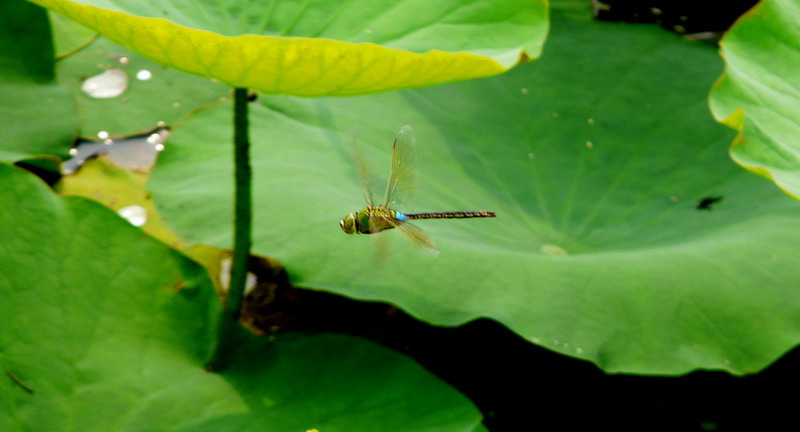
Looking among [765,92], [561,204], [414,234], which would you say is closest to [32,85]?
[414,234]

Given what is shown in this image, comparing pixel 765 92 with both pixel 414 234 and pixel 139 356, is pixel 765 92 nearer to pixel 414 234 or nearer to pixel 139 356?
pixel 414 234

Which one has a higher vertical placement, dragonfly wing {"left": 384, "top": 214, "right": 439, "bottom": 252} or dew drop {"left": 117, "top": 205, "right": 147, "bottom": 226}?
dragonfly wing {"left": 384, "top": 214, "right": 439, "bottom": 252}

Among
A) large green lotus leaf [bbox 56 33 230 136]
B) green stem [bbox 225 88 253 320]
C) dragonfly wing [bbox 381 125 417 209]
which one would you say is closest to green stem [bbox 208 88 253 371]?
green stem [bbox 225 88 253 320]

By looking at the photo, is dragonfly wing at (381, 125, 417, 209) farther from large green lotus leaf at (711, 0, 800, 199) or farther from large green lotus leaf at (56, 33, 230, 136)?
large green lotus leaf at (56, 33, 230, 136)

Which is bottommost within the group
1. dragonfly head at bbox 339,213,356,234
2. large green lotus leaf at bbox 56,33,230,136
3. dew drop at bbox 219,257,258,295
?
dew drop at bbox 219,257,258,295

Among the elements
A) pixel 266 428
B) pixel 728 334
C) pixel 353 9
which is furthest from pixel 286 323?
pixel 728 334

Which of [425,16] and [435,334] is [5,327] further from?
[425,16]
